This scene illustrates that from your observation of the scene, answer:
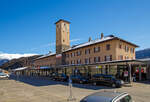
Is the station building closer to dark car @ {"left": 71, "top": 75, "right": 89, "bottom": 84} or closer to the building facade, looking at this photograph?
the building facade

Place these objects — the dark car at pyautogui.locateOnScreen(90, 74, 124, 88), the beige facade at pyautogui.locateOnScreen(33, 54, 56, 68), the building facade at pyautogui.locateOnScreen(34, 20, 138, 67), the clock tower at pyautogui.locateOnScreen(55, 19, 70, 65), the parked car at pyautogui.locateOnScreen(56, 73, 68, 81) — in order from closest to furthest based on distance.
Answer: the dark car at pyautogui.locateOnScreen(90, 74, 124, 88), the parked car at pyautogui.locateOnScreen(56, 73, 68, 81), the building facade at pyautogui.locateOnScreen(34, 20, 138, 67), the clock tower at pyautogui.locateOnScreen(55, 19, 70, 65), the beige facade at pyautogui.locateOnScreen(33, 54, 56, 68)

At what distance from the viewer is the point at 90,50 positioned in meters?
41.9

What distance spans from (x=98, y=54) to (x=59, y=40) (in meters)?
24.5

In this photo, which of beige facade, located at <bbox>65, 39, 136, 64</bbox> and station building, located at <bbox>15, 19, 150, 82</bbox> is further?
beige facade, located at <bbox>65, 39, 136, 64</bbox>

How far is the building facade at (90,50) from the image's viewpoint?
116 ft

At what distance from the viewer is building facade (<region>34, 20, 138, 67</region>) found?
116 feet

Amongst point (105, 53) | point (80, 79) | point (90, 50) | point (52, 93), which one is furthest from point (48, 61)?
point (52, 93)

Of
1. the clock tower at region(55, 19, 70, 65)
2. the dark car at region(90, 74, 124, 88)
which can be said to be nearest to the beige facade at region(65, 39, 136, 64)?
the clock tower at region(55, 19, 70, 65)

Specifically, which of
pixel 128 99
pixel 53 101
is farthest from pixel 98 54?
pixel 128 99

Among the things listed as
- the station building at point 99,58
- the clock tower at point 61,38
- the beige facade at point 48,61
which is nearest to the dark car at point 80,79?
the station building at point 99,58

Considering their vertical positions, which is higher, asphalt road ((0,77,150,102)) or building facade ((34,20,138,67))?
building facade ((34,20,138,67))

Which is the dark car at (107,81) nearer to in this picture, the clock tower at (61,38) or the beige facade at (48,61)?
the clock tower at (61,38)

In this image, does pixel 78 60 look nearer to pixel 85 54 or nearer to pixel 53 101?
pixel 85 54

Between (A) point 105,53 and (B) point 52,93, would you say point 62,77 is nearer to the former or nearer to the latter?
(A) point 105,53
